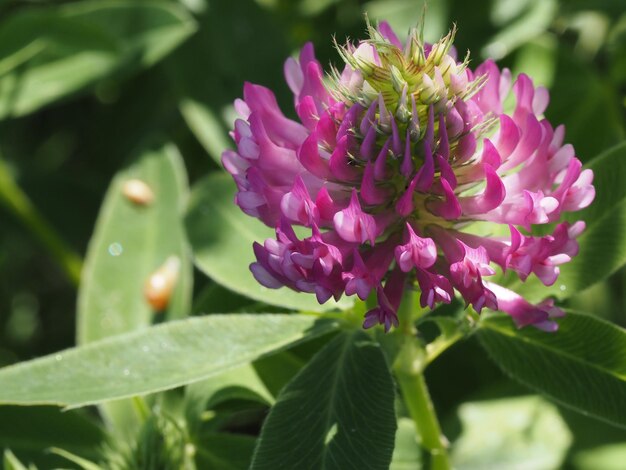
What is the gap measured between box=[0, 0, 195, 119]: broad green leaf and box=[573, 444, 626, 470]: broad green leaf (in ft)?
5.35

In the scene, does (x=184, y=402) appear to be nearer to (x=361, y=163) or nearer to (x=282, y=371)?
(x=282, y=371)

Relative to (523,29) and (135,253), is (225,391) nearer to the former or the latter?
(135,253)

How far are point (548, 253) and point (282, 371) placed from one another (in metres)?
0.81

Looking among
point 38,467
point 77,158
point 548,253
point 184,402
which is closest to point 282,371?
point 184,402

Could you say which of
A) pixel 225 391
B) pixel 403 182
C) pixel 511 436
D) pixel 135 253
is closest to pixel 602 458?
pixel 511 436

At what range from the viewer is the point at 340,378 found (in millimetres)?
1838

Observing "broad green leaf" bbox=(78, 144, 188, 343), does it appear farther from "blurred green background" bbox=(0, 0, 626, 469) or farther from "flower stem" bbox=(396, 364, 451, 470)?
"flower stem" bbox=(396, 364, 451, 470)

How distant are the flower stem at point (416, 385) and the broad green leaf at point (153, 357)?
0.16 m

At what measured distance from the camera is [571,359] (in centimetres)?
187

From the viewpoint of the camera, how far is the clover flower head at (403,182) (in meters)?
1.60

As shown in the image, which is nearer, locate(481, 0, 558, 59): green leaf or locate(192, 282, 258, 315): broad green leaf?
locate(192, 282, 258, 315): broad green leaf

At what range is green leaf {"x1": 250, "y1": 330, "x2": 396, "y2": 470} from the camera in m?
1.70

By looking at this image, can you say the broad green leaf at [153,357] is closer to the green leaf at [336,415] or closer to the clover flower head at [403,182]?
the green leaf at [336,415]

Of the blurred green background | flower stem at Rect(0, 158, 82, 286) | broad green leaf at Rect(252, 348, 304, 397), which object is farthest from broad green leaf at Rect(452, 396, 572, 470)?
flower stem at Rect(0, 158, 82, 286)
